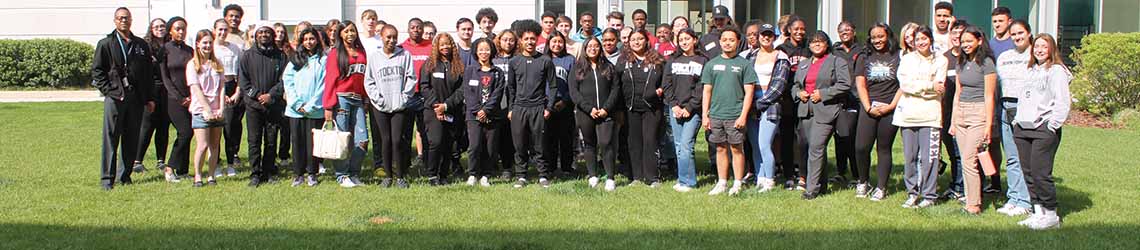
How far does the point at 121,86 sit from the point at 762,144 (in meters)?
5.30

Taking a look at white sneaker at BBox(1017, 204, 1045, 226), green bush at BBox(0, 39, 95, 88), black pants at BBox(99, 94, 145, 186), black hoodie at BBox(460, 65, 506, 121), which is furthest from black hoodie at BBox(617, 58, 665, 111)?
green bush at BBox(0, 39, 95, 88)

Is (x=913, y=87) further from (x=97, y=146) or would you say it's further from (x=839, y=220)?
(x=97, y=146)

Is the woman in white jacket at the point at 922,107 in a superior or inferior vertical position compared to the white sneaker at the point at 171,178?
superior

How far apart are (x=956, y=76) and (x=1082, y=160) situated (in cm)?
446

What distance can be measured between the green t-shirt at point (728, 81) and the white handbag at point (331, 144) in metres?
2.97

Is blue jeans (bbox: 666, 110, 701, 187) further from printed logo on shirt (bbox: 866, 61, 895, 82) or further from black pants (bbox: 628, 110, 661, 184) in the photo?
printed logo on shirt (bbox: 866, 61, 895, 82)

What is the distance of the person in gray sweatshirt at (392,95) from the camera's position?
362 inches

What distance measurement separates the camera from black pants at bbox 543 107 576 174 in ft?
32.2

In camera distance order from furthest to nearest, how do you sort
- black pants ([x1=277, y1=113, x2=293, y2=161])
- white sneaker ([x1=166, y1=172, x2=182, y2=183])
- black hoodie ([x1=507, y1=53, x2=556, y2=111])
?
black pants ([x1=277, y1=113, x2=293, y2=161])
white sneaker ([x1=166, y1=172, x2=182, y2=183])
black hoodie ([x1=507, y1=53, x2=556, y2=111])

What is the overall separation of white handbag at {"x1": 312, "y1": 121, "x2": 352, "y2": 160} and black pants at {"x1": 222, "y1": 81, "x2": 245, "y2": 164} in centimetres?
146

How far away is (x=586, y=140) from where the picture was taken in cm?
952

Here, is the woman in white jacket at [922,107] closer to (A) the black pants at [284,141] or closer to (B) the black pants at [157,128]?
(A) the black pants at [284,141]

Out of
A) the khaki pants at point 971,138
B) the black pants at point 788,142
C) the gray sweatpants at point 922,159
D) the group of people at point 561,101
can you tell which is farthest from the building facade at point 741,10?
the khaki pants at point 971,138

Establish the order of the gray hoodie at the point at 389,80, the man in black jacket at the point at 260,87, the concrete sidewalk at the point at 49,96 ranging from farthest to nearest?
the concrete sidewalk at the point at 49,96, the man in black jacket at the point at 260,87, the gray hoodie at the point at 389,80
